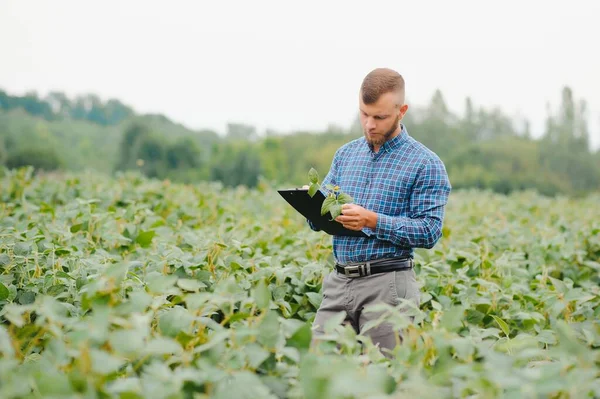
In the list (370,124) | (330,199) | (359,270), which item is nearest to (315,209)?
(330,199)

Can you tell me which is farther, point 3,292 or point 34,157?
point 34,157

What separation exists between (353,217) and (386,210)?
0.97ft

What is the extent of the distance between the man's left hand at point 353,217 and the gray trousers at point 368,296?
32 cm

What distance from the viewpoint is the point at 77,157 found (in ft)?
186

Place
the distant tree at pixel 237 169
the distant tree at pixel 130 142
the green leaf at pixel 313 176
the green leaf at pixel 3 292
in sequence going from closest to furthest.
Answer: the green leaf at pixel 3 292
the green leaf at pixel 313 176
the distant tree at pixel 237 169
the distant tree at pixel 130 142

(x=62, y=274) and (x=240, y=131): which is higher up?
(x=62, y=274)

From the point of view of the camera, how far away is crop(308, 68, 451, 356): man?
8.29 feet

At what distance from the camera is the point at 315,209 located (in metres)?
2.60

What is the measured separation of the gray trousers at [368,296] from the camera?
2555 millimetres

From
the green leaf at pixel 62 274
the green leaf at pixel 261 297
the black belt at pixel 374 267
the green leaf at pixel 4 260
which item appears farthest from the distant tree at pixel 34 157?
the green leaf at pixel 261 297

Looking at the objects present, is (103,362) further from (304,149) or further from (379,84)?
(304,149)

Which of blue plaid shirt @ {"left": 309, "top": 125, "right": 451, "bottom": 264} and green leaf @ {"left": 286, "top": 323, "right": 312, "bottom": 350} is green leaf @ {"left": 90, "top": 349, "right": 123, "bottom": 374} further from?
blue plaid shirt @ {"left": 309, "top": 125, "right": 451, "bottom": 264}

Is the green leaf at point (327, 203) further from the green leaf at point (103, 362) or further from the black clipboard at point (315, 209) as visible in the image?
the green leaf at point (103, 362)

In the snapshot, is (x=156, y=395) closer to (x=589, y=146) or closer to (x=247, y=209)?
(x=247, y=209)
